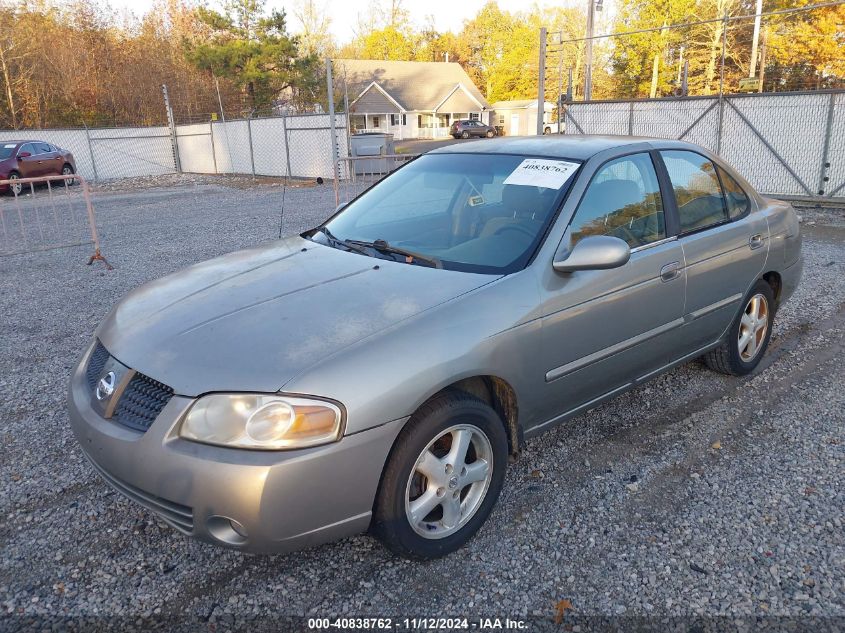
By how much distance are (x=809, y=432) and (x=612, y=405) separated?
1.12m

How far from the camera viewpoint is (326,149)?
67.5 ft

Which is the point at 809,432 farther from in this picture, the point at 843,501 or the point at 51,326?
the point at 51,326

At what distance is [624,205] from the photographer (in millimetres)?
3535

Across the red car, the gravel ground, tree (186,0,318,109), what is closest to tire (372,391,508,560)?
the gravel ground

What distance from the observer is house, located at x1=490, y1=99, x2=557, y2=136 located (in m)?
61.0

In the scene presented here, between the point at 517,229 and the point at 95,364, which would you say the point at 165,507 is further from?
the point at 517,229

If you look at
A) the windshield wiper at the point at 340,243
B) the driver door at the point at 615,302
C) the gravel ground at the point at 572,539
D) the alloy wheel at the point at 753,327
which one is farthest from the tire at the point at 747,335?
the windshield wiper at the point at 340,243

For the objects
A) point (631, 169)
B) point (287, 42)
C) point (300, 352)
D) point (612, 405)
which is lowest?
point (612, 405)

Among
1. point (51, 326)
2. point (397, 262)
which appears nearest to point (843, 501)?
point (397, 262)

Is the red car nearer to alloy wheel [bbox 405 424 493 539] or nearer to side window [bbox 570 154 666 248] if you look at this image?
side window [bbox 570 154 666 248]

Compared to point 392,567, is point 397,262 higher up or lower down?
higher up

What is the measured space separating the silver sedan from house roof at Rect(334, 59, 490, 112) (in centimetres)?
5546

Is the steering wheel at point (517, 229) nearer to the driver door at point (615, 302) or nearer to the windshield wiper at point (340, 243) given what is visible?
the driver door at point (615, 302)

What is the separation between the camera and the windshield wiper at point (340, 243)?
3434mm
